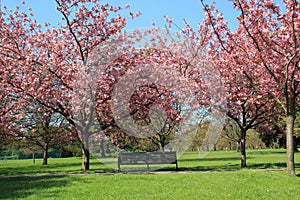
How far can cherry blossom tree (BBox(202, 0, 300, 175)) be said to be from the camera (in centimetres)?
1112

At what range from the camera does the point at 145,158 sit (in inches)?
596

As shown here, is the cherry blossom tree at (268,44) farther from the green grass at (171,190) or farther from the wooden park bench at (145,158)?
the wooden park bench at (145,158)

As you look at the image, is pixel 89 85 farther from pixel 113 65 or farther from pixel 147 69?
pixel 147 69

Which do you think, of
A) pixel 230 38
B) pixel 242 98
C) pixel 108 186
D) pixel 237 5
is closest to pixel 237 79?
→ pixel 242 98

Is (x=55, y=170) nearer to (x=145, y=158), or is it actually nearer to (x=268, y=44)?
(x=145, y=158)

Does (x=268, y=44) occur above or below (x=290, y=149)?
above

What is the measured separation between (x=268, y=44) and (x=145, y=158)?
7230 mm

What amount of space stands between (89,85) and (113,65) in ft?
5.35

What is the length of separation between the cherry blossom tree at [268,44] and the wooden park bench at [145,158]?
5.19m

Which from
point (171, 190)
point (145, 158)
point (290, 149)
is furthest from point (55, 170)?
point (290, 149)

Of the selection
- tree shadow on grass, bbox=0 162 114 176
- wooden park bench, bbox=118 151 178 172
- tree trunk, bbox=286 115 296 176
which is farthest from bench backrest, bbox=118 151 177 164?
tree trunk, bbox=286 115 296 176

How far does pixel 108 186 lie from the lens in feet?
29.7

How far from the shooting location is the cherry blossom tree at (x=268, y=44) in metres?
11.1

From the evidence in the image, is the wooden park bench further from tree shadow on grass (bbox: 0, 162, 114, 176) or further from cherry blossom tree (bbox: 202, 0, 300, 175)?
cherry blossom tree (bbox: 202, 0, 300, 175)
